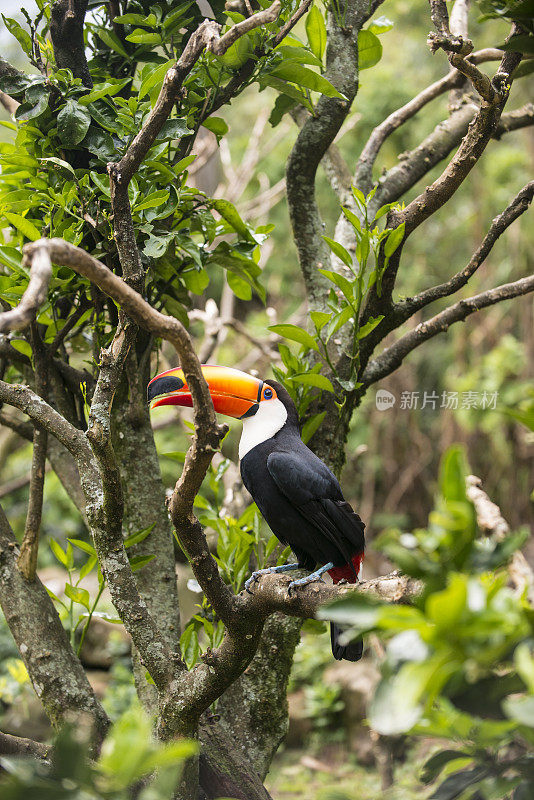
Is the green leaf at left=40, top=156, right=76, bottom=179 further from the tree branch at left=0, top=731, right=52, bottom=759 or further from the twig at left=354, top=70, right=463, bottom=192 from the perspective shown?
the tree branch at left=0, top=731, right=52, bottom=759

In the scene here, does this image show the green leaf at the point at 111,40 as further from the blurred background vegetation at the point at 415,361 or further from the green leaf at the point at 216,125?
the blurred background vegetation at the point at 415,361

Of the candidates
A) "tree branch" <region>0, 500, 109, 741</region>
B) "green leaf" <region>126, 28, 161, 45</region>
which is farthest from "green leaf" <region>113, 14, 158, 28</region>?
"tree branch" <region>0, 500, 109, 741</region>

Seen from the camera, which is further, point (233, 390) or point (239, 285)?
point (239, 285)

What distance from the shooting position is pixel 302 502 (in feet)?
5.48

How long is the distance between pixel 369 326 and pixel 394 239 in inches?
8.6

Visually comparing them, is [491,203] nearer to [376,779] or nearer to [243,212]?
[243,212]

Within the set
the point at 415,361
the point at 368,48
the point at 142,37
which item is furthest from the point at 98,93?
the point at 415,361

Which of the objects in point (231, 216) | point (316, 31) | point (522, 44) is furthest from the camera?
point (316, 31)

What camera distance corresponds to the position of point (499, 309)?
577cm

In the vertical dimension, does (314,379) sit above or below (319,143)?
below

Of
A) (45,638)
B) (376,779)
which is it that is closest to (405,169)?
(45,638)

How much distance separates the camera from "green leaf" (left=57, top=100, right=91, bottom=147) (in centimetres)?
147

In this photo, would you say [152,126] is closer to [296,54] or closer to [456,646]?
[296,54]

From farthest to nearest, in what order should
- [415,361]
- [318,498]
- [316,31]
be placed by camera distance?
1. [415,361]
2. [316,31]
3. [318,498]
